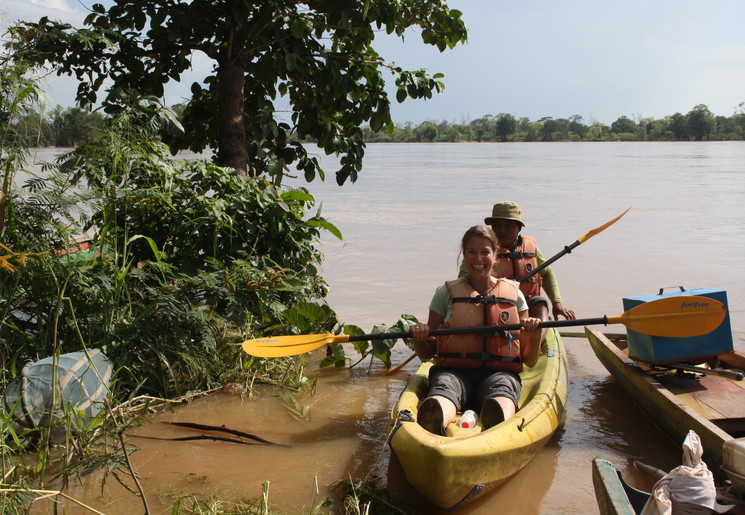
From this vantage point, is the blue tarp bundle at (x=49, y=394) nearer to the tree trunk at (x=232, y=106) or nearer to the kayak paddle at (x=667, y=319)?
the kayak paddle at (x=667, y=319)

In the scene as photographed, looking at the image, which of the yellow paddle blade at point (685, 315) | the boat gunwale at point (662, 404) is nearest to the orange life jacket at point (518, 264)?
the boat gunwale at point (662, 404)

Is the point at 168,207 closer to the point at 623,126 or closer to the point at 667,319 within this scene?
the point at 667,319

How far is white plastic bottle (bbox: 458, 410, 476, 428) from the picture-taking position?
3691mm

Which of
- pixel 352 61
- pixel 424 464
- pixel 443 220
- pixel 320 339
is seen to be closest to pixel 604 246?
pixel 443 220

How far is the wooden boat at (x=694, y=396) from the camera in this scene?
3.67m

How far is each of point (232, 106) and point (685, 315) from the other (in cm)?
431

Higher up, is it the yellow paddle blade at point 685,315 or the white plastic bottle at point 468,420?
the yellow paddle blade at point 685,315

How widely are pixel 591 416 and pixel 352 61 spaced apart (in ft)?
13.3

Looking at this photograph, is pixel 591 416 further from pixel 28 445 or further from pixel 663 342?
pixel 28 445

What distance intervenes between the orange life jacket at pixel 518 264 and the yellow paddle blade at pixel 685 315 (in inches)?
46.0

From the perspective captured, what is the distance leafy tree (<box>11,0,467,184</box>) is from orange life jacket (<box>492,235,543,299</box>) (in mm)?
2137

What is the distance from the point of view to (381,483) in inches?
152

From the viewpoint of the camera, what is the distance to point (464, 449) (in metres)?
3.24

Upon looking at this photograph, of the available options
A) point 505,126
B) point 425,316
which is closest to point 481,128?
point 505,126
